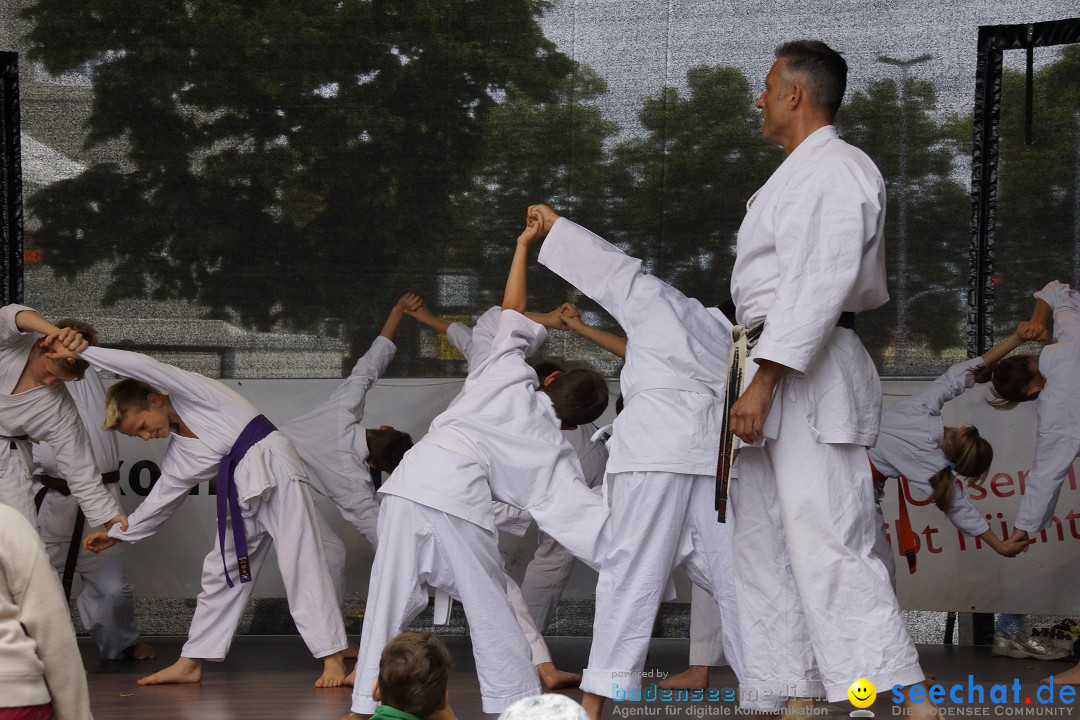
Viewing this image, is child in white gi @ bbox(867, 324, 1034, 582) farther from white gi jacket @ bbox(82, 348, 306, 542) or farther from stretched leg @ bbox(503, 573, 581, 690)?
white gi jacket @ bbox(82, 348, 306, 542)

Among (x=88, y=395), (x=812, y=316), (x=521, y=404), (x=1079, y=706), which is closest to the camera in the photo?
(x=812, y=316)

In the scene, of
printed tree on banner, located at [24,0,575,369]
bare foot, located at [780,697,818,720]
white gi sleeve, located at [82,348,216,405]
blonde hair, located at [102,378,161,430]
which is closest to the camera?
bare foot, located at [780,697,818,720]

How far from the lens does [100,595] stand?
4.63 m

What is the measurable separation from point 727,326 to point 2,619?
2.16 m

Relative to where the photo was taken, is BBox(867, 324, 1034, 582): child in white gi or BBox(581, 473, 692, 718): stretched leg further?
BBox(867, 324, 1034, 582): child in white gi

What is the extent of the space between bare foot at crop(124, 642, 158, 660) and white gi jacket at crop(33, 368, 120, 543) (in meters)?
0.50

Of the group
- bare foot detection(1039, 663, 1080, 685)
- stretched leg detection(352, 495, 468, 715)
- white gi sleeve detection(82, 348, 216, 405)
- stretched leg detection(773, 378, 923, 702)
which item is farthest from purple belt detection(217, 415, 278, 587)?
bare foot detection(1039, 663, 1080, 685)

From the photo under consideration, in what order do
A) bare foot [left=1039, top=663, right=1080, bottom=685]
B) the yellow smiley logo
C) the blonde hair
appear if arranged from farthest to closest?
the blonde hair
bare foot [left=1039, top=663, right=1080, bottom=685]
the yellow smiley logo

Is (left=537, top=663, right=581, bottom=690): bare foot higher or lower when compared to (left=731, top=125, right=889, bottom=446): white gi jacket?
lower

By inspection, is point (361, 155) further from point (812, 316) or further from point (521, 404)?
point (812, 316)

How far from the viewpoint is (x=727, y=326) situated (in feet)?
11.2

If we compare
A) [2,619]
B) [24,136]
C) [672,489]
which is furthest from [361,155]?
[2,619]

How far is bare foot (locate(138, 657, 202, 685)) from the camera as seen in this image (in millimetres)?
3992

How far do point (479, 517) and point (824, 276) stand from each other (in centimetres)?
122
